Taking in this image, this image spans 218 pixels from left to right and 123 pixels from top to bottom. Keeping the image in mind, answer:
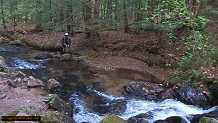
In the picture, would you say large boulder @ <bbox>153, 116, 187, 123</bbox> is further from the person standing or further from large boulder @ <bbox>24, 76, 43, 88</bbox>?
the person standing

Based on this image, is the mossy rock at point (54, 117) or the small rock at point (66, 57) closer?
the mossy rock at point (54, 117)

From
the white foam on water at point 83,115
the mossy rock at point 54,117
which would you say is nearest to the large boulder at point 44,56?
the white foam on water at point 83,115

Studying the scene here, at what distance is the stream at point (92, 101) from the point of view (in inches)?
424

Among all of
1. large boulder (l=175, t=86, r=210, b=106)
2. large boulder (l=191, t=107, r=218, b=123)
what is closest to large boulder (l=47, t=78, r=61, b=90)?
large boulder (l=175, t=86, r=210, b=106)

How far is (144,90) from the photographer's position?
42.5ft

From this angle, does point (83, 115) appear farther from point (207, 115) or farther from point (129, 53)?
point (129, 53)

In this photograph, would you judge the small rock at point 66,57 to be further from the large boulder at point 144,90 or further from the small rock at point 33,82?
the large boulder at point 144,90

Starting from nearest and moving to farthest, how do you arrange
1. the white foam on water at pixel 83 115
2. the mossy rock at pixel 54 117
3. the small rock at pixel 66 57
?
the mossy rock at pixel 54 117, the white foam on water at pixel 83 115, the small rock at pixel 66 57

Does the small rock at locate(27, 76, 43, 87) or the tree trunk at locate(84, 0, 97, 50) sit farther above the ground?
the tree trunk at locate(84, 0, 97, 50)

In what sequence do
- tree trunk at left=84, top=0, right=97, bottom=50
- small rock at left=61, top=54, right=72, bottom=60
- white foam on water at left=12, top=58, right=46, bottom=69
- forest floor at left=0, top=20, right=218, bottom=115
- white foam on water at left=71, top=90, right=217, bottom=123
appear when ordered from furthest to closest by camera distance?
tree trunk at left=84, top=0, right=97, bottom=50 < small rock at left=61, top=54, right=72, bottom=60 < white foam on water at left=12, top=58, right=46, bottom=69 < forest floor at left=0, top=20, right=218, bottom=115 < white foam on water at left=71, top=90, right=217, bottom=123

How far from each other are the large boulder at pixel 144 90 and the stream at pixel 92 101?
53 cm

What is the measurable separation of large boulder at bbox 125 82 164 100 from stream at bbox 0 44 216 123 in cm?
53

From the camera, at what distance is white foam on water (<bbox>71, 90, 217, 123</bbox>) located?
1043cm

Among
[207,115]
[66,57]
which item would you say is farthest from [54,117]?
[66,57]
